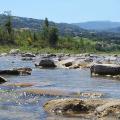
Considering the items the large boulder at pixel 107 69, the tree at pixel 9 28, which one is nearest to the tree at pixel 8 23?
the tree at pixel 9 28

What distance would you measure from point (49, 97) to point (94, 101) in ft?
22.8

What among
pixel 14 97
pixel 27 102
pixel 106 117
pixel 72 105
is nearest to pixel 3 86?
pixel 14 97

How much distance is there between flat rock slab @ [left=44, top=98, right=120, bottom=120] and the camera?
77.5 ft

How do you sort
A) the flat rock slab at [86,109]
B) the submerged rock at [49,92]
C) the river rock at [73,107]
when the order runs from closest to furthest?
the flat rock slab at [86,109], the river rock at [73,107], the submerged rock at [49,92]

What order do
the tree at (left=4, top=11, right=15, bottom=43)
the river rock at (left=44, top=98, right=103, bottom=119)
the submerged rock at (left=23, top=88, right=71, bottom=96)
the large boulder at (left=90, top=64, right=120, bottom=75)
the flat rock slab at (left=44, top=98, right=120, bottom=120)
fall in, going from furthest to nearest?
the tree at (left=4, top=11, right=15, bottom=43) → the large boulder at (left=90, top=64, right=120, bottom=75) → the submerged rock at (left=23, top=88, right=71, bottom=96) → the river rock at (left=44, top=98, right=103, bottom=119) → the flat rock slab at (left=44, top=98, right=120, bottom=120)

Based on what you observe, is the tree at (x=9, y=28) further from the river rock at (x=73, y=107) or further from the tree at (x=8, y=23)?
the river rock at (x=73, y=107)

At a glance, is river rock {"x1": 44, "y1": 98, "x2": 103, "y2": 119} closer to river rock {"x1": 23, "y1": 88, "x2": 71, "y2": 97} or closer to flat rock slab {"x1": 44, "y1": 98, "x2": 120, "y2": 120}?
flat rock slab {"x1": 44, "y1": 98, "x2": 120, "y2": 120}

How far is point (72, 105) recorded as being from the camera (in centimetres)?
2544

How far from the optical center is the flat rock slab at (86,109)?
77.5 feet

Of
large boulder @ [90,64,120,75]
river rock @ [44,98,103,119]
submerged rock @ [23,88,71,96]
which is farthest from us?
large boulder @ [90,64,120,75]

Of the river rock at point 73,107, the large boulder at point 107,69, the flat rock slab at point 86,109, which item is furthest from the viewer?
the large boulder at point 107,69

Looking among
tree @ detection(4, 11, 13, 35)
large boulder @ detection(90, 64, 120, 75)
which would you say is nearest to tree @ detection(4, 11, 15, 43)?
tree @ detection(4, 11, 13, 35)

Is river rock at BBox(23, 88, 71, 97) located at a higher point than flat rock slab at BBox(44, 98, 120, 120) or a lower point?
lower

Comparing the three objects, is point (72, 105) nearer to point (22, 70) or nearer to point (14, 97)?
point (14, 97)
